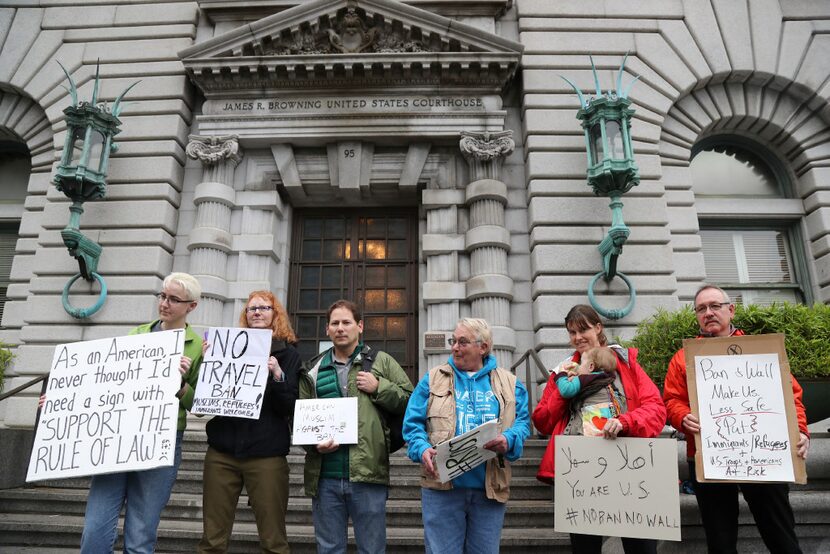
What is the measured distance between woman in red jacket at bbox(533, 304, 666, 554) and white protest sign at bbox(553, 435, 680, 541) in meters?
0.13

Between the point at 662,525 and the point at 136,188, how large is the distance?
10749mm

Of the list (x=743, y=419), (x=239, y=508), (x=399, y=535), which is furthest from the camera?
(x=239, y=508)

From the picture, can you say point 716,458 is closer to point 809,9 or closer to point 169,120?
point 169,120

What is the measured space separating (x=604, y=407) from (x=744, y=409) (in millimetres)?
981

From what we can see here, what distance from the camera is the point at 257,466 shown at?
4.00 m

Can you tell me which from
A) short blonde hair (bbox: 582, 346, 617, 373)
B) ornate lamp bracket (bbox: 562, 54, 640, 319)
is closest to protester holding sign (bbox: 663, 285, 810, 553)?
short blonde hair (bbox: 582, 346, 617, 373)

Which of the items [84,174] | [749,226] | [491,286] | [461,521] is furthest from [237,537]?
[749,226]

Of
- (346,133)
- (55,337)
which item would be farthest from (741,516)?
(55,337)

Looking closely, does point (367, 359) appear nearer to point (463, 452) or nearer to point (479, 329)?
point (479, 329)

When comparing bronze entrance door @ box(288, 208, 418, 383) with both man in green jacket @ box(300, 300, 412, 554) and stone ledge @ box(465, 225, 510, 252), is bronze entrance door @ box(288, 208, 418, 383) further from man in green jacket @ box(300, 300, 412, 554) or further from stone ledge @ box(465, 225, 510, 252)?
man in green jacket @ box(300, 300, 412, 554)

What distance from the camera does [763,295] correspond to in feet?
36.5

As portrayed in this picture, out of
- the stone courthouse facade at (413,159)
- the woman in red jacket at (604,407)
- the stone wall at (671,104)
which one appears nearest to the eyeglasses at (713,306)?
the woman in red jacket at (604,407)

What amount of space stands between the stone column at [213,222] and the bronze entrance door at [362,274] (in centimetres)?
147

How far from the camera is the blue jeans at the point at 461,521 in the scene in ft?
12.1
